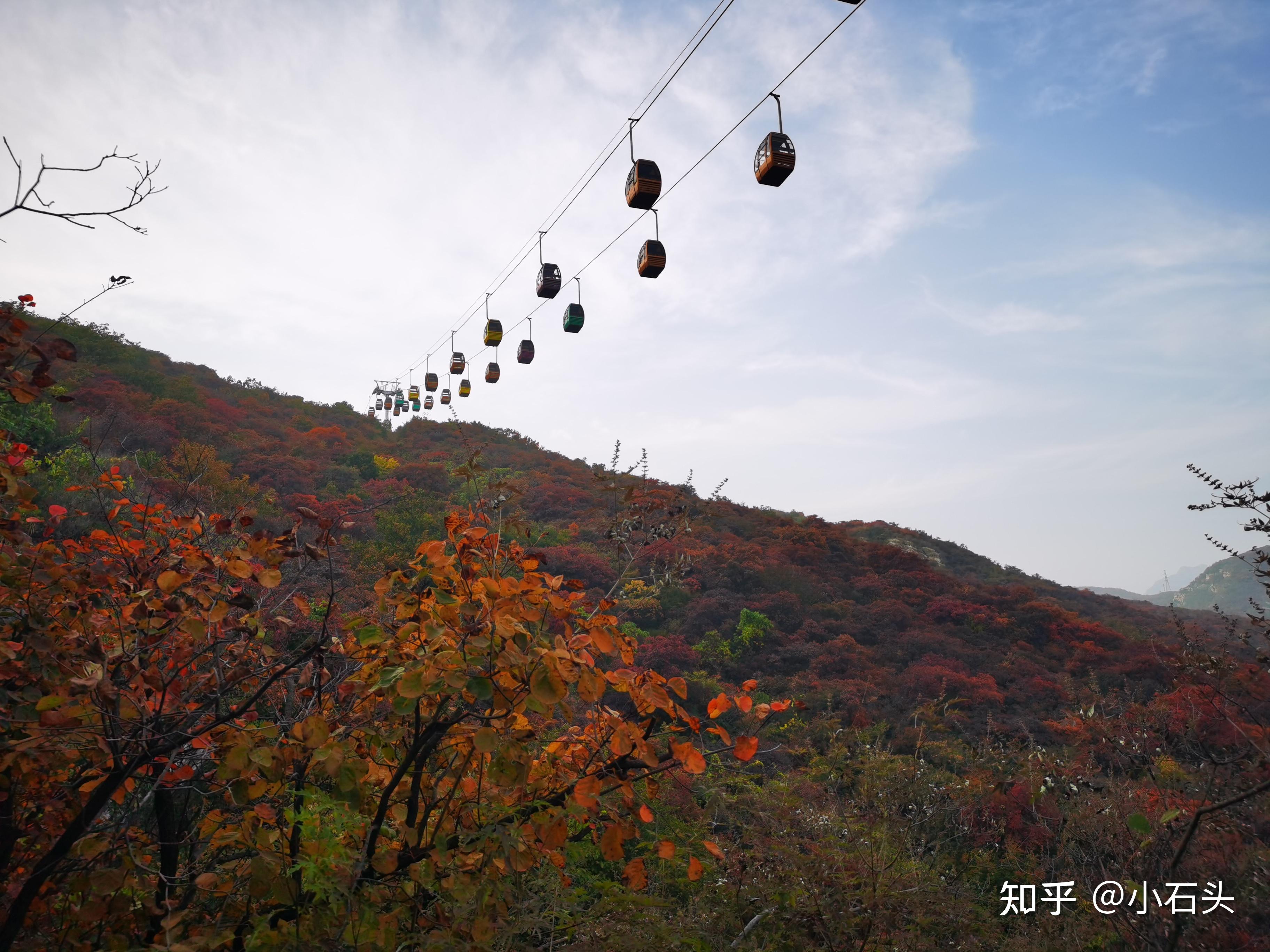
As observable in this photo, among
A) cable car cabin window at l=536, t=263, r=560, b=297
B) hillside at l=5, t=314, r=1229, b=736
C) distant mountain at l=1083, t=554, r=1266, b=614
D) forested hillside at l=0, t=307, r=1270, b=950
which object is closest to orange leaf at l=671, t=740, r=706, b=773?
forested hillside at l=0, t=307, r=1270, b=950

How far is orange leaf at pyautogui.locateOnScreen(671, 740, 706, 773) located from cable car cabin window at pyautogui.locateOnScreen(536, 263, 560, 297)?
294 inches

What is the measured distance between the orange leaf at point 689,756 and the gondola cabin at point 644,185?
17.4ft

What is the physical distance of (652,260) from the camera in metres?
6.92

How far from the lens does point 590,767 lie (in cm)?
214

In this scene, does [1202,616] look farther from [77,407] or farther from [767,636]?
[77,407]

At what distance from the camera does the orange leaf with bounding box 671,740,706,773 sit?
5.85ft

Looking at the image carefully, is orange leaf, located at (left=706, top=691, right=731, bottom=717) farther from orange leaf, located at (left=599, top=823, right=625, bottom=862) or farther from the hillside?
the hillside

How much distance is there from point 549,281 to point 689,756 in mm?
7778

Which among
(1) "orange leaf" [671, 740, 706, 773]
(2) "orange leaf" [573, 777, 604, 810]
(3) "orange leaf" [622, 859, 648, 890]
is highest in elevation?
(1) "orange leaf" [671, 740, 706, 773]

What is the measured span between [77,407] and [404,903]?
652 inches

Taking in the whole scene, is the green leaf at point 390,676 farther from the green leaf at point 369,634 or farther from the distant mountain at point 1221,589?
the distant mountain at point 1221,589

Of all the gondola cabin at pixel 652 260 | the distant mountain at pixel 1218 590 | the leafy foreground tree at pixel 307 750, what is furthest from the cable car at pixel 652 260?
the distant mountain at pixel 1218 590

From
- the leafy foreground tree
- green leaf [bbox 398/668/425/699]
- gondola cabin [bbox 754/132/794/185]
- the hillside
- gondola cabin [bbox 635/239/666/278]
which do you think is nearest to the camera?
green leaf [bbox 398/668/425/699]

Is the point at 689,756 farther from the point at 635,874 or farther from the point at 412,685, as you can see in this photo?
the point at 412,685
